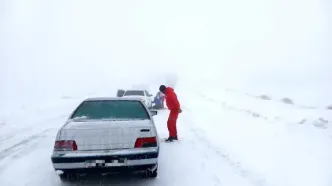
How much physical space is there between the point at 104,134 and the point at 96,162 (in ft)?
1.58

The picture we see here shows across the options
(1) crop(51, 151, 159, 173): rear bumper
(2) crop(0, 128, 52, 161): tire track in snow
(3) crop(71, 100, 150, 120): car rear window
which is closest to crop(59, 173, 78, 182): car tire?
(1) crop(51, 151, 159, 173): rear bumper

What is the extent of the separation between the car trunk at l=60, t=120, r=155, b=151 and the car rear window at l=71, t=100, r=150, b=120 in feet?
2.51

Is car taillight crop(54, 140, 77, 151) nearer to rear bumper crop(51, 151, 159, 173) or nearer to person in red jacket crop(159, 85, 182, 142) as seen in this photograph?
rear bumper crop(51, 151, 159, 173)

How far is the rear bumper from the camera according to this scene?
4950mm

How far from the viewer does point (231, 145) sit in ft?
28.6


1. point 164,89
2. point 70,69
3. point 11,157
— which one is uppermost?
point 164,89

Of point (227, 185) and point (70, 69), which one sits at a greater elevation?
point (227, 185)

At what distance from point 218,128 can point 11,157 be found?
282 inches

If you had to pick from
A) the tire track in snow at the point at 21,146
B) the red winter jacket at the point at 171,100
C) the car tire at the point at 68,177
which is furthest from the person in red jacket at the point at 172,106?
the car tire at the point at 68,177

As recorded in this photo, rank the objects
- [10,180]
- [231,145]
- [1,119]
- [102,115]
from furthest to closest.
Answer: [1,119]
[231,145]
[102,115]
[10,180]

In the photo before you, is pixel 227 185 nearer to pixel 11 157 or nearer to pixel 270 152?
pixel 270 152

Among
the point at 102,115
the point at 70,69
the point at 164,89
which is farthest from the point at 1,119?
the point at 70,69

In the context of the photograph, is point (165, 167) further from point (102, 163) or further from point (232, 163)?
point (102, 163)

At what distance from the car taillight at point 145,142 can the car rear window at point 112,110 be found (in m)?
0.98
